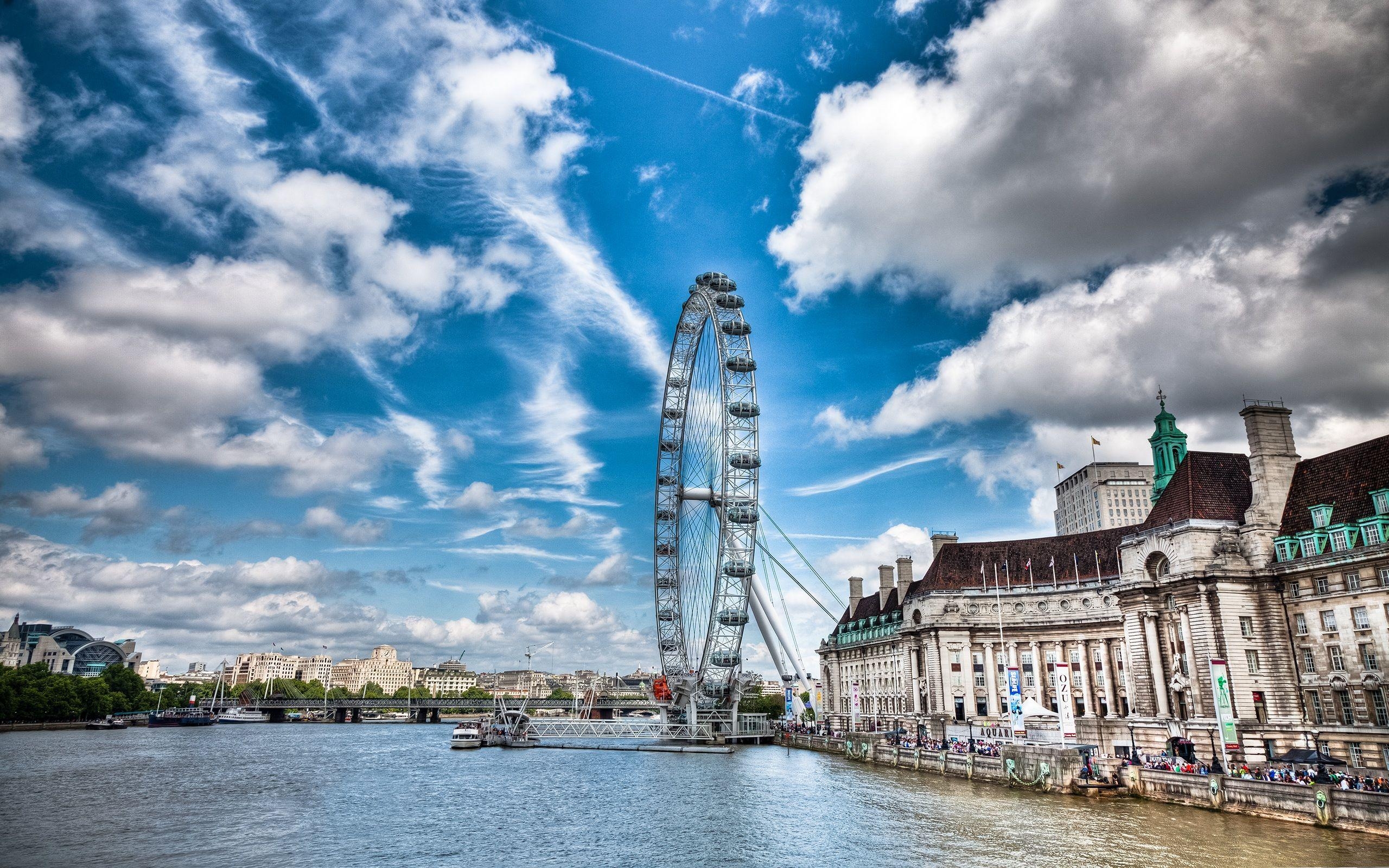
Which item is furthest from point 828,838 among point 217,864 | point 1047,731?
point 1047,731

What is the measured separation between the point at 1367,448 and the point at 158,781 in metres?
85.7

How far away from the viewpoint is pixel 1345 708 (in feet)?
166

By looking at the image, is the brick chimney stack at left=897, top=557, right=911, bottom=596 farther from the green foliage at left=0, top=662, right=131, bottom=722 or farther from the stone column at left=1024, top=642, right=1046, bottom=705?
the green foliage at left=0, top=662, right=131, bottom=722

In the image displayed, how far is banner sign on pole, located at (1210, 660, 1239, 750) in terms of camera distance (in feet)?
165

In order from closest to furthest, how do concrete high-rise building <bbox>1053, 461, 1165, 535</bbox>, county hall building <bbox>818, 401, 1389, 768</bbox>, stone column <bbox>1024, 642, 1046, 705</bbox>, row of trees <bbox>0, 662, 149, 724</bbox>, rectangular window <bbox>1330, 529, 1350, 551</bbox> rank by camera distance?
county hall building <bbox>818, 401, 1389, 768</bbox>
rectangular window <bbox>1330, 529, 1350, 551</bbox>
stone column <bbox>1024, 642, 1046, 705</bbox>
row of trees <bbox>0, 662, 149, 724</bbox>
concrete high-rise building <bbox>1053, 461, 1165, 535</bbox>

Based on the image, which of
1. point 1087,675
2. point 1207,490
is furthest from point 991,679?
point 1207,490

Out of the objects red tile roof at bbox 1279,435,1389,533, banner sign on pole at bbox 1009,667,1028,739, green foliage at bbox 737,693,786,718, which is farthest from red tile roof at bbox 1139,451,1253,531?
green foliage at bbox 737,693,786,718

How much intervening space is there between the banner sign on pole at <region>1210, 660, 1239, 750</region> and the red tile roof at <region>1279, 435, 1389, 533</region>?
1185 centimetres

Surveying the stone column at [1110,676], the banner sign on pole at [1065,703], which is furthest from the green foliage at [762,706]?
the banner sign on pole at [1065,703]

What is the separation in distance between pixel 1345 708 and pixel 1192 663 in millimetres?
9536

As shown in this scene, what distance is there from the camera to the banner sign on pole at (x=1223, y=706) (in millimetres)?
50438

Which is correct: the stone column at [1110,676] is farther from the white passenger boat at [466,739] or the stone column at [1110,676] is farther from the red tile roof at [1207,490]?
the white passenger boat at [466,739]

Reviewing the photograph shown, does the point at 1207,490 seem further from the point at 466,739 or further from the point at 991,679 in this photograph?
the point at 466,739

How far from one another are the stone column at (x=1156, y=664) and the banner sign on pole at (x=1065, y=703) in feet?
22.8
